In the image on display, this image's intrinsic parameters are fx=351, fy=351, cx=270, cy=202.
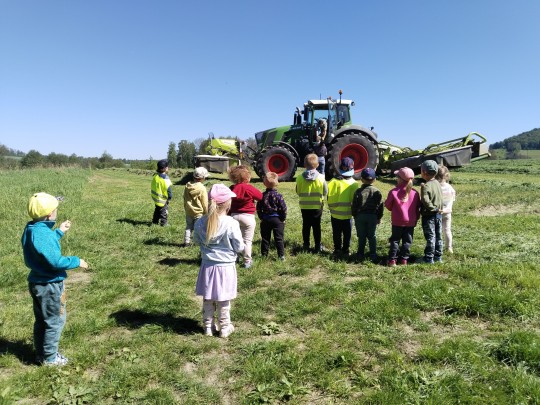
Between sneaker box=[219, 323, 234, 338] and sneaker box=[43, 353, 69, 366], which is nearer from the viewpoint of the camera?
sneaker box=[43, 353, 69, 366]

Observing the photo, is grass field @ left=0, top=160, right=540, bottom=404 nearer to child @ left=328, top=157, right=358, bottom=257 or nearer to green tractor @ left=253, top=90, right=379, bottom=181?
child @ left=328, top=157, right=358, bottom=257

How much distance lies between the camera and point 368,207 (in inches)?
240

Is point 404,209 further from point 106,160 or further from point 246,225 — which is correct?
point 106,160

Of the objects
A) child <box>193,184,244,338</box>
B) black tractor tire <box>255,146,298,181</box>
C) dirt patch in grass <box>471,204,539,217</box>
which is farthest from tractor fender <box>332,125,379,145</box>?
child <box>193,184,244,338</box>

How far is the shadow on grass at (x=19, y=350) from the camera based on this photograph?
3594mm

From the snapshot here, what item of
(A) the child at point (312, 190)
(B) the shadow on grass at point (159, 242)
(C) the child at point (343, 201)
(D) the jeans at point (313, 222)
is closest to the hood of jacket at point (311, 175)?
(A) the child at point (312, 190)

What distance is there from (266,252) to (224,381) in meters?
3.45

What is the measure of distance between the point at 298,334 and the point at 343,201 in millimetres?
3076

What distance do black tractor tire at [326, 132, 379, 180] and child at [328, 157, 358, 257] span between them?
25.8 ft

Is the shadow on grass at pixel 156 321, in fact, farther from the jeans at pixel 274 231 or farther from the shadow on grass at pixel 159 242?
the shadow on grass at pixel 159 242

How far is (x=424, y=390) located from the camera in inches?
117

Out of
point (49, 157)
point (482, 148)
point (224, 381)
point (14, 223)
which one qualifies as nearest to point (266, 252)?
point (224, 381)

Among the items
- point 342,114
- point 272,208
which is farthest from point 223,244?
point 342,114

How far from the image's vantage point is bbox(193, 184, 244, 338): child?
393cm
